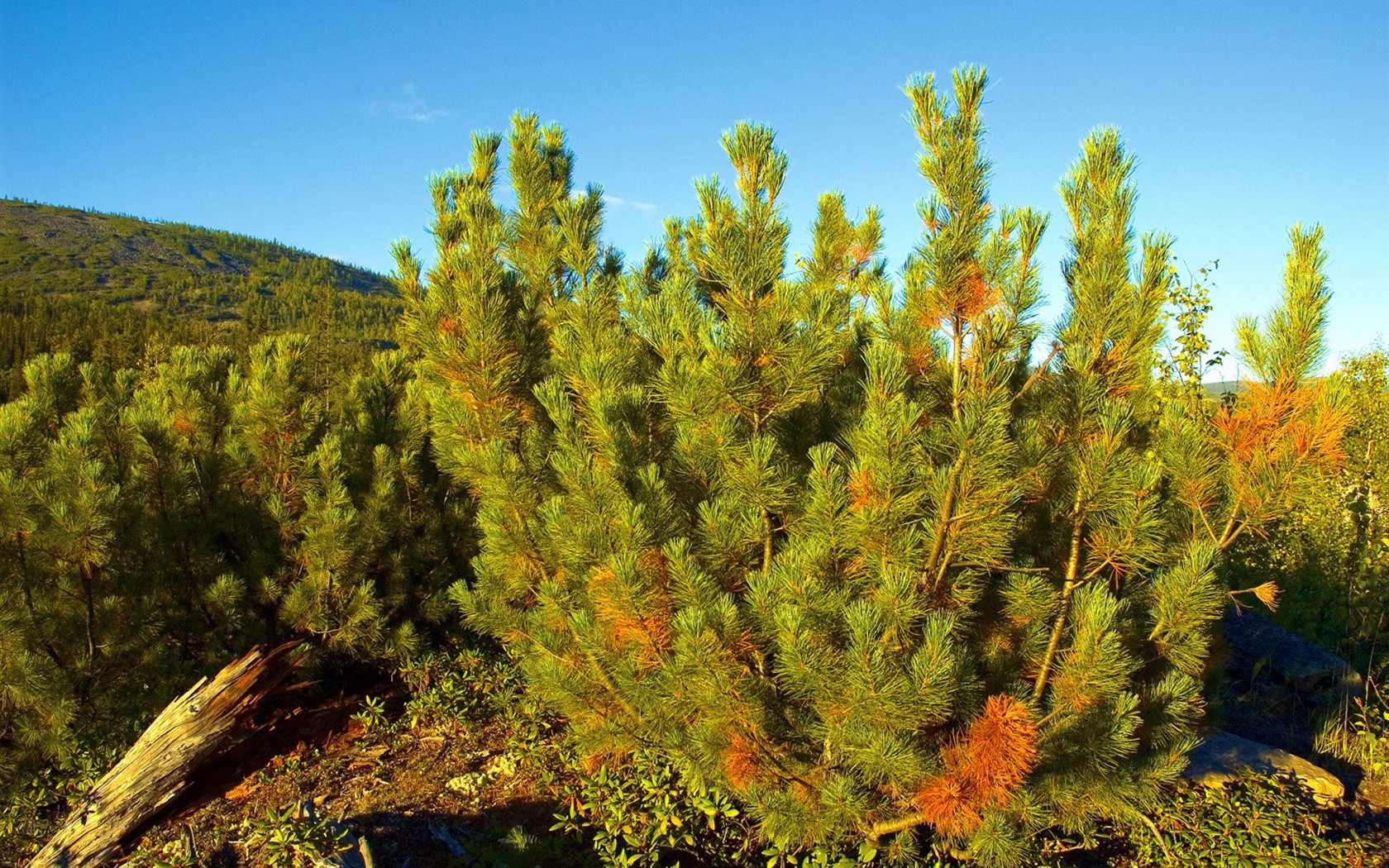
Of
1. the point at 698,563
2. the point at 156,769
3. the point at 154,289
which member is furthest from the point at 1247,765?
the point at 154,289

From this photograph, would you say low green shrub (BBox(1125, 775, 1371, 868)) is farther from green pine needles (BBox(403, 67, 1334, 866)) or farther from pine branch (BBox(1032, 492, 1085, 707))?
pine branch (BBox(1032, 492, 1085, 707))

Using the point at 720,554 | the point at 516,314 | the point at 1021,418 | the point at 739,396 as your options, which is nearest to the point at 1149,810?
the point at 1021,418

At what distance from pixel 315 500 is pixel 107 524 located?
1.05 metres

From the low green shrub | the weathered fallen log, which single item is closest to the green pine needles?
the low green shrub

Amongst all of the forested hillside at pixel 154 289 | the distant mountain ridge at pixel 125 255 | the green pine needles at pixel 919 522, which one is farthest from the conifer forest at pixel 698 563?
the distant mountain ridge at pixel 125 255

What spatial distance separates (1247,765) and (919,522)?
3.25 metres

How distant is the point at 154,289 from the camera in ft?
342

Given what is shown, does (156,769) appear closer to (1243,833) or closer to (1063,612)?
(1063,612)

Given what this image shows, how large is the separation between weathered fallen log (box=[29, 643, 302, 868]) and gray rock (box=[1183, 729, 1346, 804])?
5318mm

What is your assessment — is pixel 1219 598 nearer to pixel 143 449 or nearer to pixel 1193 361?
pixel 1193 361

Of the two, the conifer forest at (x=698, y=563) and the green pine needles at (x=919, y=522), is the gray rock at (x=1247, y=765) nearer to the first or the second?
the conifer forest at (x=698, y=563)

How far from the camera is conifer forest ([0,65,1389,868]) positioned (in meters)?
3.09

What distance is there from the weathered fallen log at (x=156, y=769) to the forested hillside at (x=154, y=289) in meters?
33.2

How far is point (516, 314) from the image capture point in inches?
171
